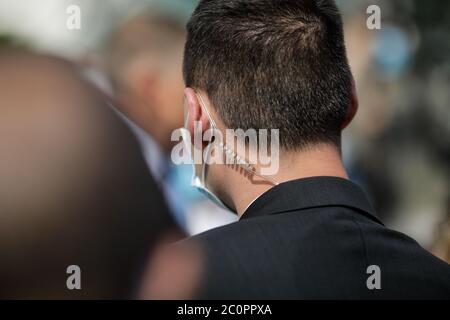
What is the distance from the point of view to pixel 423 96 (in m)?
4.99

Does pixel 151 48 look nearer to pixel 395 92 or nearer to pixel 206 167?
pixel 395 92

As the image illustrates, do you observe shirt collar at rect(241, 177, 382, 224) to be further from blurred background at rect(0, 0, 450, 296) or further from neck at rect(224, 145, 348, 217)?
blurred background at rect(0, 0, 450, 296)

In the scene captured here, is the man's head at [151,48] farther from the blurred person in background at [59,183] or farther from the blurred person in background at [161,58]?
the blurred person in background at [59,183]

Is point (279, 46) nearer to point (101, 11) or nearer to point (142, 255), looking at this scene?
point (142, 255)

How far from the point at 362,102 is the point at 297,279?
3.69 metres

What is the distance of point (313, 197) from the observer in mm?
1334

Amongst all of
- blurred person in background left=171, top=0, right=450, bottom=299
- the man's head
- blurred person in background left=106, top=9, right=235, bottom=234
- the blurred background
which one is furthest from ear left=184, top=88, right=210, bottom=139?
the blurred background

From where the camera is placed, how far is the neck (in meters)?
1.43

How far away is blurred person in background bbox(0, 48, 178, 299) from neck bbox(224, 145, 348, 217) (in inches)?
33.5

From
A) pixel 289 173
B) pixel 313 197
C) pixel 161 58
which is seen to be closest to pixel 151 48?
pixel 161 58

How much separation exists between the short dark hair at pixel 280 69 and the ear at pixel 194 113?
35mm

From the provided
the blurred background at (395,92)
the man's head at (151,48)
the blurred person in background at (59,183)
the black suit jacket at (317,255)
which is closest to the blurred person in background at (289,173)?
the black suit jacket at (317,255)

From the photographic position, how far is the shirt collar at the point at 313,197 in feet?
4.35

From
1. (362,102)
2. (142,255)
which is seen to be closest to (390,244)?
(142,255)
